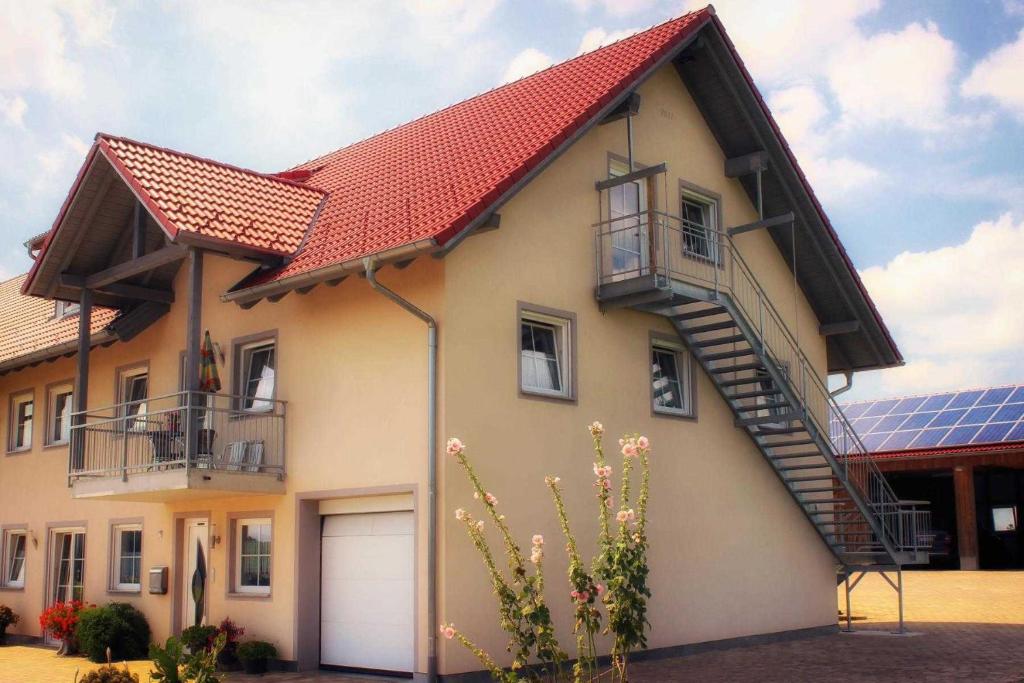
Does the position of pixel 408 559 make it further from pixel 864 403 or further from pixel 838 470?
pixel 864 403

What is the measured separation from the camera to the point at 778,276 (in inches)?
773

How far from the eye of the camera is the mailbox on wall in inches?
664

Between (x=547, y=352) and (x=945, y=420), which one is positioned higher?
(x=945, y=420)

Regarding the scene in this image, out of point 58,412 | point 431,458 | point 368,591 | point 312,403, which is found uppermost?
point 58,412

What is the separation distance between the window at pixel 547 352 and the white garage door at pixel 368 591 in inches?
94.2

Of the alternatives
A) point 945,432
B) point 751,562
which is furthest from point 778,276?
point 945,432

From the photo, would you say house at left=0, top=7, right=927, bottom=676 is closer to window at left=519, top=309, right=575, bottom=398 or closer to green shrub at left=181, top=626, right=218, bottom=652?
window at left=519, top=309, right=575, bottom=398

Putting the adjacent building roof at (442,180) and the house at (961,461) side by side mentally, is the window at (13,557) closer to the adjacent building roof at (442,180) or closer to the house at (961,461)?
the adjacent building roof at (442,180)

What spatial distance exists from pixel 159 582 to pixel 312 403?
169 inches

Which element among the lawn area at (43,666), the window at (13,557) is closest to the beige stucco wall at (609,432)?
the lawn area at (43,666)

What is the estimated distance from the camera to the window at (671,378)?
16.7 m

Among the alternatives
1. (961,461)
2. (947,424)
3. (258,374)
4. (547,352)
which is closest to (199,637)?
(258,374)

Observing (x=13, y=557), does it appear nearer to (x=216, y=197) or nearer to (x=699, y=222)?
(x=216, y=197)

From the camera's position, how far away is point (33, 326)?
70.8ft
